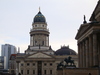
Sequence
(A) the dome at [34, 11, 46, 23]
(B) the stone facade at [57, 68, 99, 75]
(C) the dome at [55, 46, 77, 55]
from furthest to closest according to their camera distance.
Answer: (C) the dome at [55, 46, 77, 55], (A) the dome at [34, 11, 46, 23], (B) the stone facade at [57, 68, 99, 75]

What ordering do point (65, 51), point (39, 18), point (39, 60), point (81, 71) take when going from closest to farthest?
point (81, 71) → point (39, 60) → point (39, 18) → point (65, 51)

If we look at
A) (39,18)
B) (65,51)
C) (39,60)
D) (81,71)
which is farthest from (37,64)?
(81,71)

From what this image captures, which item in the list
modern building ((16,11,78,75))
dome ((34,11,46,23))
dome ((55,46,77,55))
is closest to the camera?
modern building ((16,11,78,75))

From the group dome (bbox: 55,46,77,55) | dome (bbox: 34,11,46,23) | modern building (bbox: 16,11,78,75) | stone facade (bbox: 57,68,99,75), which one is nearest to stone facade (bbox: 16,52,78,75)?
modern building (bbox: 16,11,78,75)

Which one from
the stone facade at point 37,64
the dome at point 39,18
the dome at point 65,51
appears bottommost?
the stone facade at point 37,64

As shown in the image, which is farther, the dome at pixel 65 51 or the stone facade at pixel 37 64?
the dome at pixel 65 51

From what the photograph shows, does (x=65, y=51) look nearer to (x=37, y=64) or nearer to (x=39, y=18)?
(x=37, y=64)

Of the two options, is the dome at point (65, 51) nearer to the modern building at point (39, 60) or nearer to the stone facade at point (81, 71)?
the modern building at point (39, 60)

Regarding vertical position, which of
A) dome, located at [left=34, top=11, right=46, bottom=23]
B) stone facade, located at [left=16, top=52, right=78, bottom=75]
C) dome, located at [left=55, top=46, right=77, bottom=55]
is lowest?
stone facade, located at [left=16, top=52, right=78, bottom=75]

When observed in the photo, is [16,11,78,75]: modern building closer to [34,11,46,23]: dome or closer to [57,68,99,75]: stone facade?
[34,11,46,23]: dome

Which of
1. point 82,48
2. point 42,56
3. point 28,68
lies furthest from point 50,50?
point 82,48

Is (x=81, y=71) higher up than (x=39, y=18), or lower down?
lower down

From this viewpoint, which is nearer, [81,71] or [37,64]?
[81,71]

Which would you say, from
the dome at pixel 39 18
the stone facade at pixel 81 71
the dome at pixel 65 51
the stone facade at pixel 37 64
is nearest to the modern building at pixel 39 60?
the stone facade at pixel 37 64
